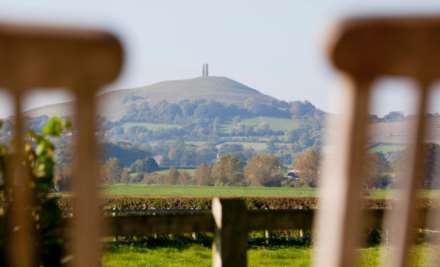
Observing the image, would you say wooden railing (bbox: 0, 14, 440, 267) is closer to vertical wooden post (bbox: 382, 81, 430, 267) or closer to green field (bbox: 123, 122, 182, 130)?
vertical wooden post (bbox: 382, 81, 430, 267)

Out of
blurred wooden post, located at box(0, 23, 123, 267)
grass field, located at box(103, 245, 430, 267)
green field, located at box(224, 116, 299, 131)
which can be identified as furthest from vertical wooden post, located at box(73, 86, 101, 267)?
green field, located at box(224, 116, 299, 131)

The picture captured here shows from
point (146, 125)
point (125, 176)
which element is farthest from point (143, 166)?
point (146, 125)

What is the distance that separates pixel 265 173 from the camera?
242 ft

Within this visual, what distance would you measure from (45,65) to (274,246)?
602 inches

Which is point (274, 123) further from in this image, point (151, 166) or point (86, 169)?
point (86, 169)

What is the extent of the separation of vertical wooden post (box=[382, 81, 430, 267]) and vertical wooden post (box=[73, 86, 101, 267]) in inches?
14.9

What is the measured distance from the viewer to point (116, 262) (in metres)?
12.5

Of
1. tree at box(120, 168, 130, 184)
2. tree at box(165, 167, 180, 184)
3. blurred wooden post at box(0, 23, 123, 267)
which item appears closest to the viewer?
blurred wooden post at box(0, 23, 123, 267)

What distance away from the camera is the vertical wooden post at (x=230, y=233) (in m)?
4.36

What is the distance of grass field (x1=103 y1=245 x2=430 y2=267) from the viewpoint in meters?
12.5

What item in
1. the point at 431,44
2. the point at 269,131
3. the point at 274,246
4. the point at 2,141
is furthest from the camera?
the point at 269,131

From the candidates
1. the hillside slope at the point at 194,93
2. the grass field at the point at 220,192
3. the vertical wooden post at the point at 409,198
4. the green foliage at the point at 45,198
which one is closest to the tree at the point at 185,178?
the grass field at the point at 220,192

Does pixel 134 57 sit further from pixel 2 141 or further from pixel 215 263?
pixel 215 263

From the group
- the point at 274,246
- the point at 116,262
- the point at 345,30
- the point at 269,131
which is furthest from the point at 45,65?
the point at 269,131
